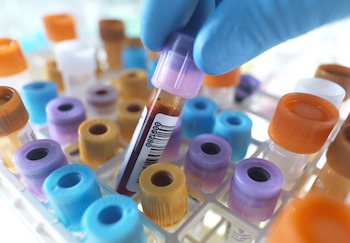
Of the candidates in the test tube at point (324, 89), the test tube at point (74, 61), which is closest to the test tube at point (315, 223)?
the test tube at point (324, 89)

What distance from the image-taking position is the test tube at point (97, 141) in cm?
40

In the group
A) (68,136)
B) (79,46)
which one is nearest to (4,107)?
(68,136)

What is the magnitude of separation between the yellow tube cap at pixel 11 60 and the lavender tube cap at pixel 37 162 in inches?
6.5

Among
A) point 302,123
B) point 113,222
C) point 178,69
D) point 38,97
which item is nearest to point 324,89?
point 302,123

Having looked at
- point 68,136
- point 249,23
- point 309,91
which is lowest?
point 68,136

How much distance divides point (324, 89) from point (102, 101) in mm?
359

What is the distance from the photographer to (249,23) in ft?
0.91

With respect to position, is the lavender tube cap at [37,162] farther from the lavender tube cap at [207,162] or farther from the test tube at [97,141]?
the lavender tube cap at [207,162]

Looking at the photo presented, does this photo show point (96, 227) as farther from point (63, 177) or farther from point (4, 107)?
point (4, 107)

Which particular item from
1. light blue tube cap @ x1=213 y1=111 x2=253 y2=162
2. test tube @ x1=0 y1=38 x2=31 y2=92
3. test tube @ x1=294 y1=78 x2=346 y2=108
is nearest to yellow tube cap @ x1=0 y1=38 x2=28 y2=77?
test tube @ x1=0 y1=38 x2=31 y2=92

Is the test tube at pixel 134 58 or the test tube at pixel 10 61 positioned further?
the test tube at pixel 134 58

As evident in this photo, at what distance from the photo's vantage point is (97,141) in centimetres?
40

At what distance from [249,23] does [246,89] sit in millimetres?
341

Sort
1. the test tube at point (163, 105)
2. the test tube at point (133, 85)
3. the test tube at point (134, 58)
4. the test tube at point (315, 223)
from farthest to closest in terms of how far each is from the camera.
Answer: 1. the test tube at point (134, 58)
2. the test tube at point (133, 85)
3. the test tube at point (163, 105)
4. the test tube at point (315, 223)
